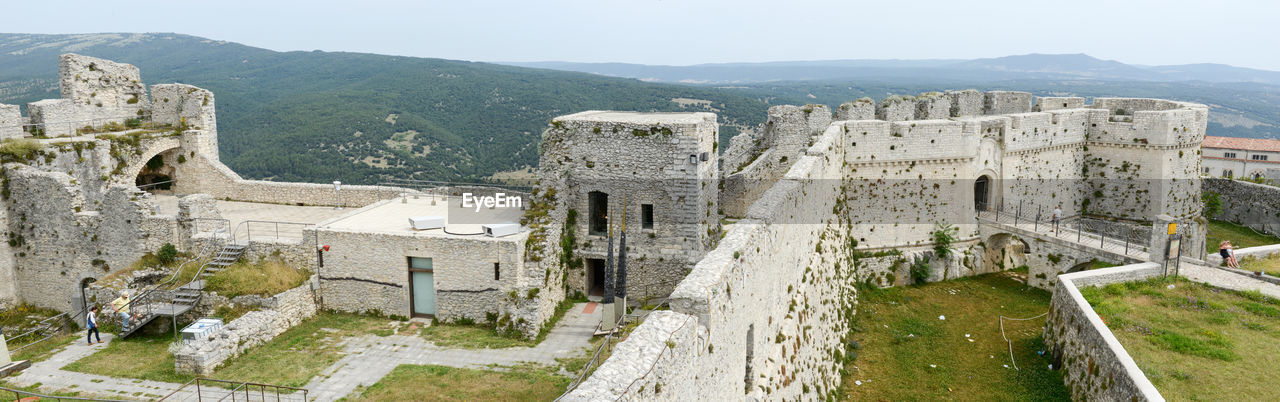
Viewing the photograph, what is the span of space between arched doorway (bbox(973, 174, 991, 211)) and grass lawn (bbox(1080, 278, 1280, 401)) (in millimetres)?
6611

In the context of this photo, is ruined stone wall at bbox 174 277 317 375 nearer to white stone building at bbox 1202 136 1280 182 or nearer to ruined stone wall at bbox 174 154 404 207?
ruined stone wall at bbox 174 154 404 207

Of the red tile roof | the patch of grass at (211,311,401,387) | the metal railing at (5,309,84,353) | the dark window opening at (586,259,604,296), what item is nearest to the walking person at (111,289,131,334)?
the metal railing at (5,309,84,353)

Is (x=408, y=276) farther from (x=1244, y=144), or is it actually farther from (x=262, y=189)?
(x=1244, y=144)

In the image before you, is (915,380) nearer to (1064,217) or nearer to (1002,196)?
(1002,196)

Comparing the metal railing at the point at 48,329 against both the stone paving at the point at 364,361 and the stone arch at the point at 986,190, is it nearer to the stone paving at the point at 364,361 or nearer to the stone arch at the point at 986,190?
the stone paving at the point at 364,361

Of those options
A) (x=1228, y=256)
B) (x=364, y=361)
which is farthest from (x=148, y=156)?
(x=1228, y=256)

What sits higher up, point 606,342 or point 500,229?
point 606,342

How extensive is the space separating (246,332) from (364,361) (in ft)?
8.51

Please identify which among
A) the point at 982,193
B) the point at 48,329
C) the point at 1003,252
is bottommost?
the point at 48,329

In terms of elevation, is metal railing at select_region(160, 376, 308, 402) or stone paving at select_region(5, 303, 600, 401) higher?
metal railing at select_region(160, 376, 308, 402)

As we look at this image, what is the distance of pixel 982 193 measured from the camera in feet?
81.4

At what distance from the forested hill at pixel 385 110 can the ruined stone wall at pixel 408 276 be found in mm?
22265

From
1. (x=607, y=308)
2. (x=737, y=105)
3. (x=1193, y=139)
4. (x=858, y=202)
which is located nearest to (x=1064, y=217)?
(x=1193, y=139)

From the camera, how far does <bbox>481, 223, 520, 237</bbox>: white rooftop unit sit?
1667cm
